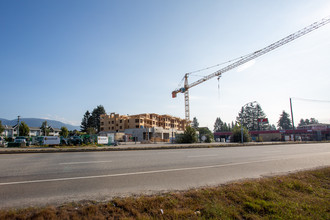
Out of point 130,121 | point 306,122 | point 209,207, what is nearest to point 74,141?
point 209,207

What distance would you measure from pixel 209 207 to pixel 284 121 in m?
149

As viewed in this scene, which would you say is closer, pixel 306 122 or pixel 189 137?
pixel 189 137

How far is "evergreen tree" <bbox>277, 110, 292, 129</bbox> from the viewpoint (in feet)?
415

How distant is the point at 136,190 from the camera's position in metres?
5.19

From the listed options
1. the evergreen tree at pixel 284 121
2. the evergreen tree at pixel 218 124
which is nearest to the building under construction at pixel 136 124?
the evergreen tree at pixel 218 124

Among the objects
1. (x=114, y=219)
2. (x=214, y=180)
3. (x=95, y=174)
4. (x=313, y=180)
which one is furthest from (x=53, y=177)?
(x=313, y=180)

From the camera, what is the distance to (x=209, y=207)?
153 inches

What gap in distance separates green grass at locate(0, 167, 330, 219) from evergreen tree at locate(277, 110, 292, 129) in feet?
475

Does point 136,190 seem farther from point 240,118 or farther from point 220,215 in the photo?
point 240,118

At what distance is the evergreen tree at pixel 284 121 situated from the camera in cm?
12643

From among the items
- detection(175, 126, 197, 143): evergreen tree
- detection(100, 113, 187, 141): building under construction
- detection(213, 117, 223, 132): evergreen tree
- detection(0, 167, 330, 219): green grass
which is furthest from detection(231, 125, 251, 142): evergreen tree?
detection(213, 117, 223, 132): evergreen tree

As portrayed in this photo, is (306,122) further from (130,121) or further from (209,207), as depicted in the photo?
(209,207)

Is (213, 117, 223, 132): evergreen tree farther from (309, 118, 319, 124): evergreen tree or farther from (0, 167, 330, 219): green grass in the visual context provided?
(0, 167, 330, 219): green grass

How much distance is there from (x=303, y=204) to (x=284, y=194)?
2.31ft
